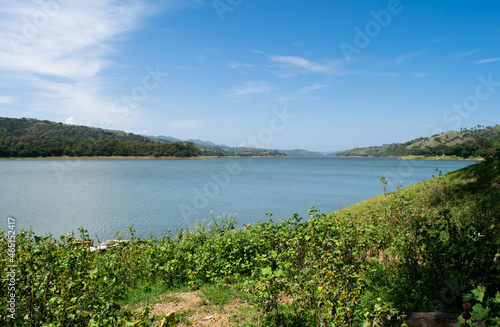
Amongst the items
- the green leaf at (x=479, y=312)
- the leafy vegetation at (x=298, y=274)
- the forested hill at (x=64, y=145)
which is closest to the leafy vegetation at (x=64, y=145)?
the forested hill at (x=64, y=145)

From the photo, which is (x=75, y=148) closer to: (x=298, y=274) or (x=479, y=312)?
(x=298, y=274)

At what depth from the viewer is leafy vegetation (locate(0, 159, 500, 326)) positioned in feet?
11.9

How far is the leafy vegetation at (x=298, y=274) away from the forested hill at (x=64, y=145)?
140 meters

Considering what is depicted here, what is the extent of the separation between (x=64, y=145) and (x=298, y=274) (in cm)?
14612

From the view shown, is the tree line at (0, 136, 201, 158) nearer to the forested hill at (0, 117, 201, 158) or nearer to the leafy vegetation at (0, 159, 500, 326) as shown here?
the forested hill at (0, 117, 201, 158)

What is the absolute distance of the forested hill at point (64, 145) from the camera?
390 ft

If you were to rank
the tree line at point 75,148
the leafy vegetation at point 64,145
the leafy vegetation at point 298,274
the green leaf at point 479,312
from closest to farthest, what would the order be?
the green leaf at point 479,312, the leafy vegetation at point 298,274, the tree line at point 75,148, the leafy vegetation at point 64,145

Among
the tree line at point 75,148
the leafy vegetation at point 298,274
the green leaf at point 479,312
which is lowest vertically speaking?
the leafy vegetation at point 298,274

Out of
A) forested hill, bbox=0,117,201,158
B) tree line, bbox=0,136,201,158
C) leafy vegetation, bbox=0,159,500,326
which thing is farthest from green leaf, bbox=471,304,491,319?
forested hill, bbox=0,117,201,158

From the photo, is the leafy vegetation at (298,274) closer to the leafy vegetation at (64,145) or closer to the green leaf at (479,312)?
the green leaf at (479,312)

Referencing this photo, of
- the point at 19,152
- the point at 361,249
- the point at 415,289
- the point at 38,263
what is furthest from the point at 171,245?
the point at 19,152

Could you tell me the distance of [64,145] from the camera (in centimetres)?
12606

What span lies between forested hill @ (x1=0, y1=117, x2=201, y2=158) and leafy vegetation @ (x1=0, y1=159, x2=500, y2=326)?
140306 millimetres

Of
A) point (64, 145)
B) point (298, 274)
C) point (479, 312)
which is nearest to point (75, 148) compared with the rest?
point (64, 145)
